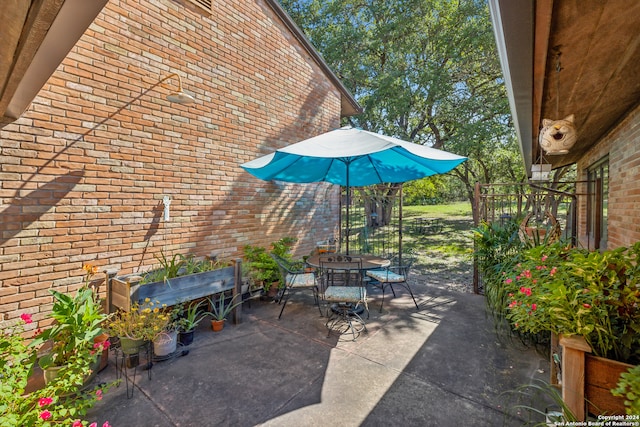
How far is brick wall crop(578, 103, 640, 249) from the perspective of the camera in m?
3.16

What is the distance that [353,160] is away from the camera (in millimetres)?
4840

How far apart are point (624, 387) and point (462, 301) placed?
3.98m

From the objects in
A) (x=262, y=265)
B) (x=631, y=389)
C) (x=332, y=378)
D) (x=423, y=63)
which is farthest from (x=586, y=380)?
(x=423, y=63)

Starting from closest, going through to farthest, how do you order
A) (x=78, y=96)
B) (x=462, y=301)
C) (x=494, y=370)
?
(x=494, y=370), (x=78, y=96), (x=462, y=301)

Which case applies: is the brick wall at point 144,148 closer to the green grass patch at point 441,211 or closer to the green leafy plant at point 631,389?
the green leafy plant at point 631,389

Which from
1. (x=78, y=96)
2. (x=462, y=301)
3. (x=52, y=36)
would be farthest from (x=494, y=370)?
(x=78, y=96)

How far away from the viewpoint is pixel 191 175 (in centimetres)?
439

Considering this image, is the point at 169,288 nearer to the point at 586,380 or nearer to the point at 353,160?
the point at 353,160

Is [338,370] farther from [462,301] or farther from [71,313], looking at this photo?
[462,301]

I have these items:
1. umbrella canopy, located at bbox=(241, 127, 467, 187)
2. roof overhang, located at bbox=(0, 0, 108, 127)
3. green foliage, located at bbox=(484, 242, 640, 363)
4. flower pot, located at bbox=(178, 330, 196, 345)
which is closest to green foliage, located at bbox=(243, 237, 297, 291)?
umbrella canopy, located at bbox=(241, 127, 467, 187)

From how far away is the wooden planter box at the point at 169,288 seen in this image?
3076mm

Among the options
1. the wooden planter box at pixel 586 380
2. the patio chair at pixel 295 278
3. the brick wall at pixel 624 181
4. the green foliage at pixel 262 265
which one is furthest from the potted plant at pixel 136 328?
the brick wall at pixel 624 181

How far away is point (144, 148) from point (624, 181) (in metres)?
6.27

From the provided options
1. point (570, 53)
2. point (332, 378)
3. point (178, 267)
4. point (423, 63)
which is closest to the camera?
point (570, 53)
